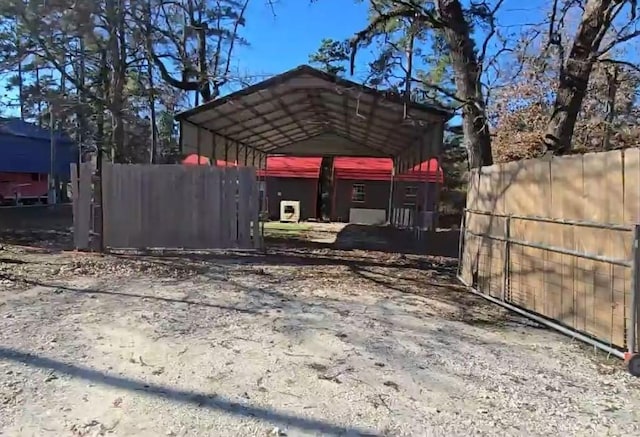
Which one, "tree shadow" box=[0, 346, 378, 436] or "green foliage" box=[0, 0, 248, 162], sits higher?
"green foliage" box=[0, 0, 248, 162]

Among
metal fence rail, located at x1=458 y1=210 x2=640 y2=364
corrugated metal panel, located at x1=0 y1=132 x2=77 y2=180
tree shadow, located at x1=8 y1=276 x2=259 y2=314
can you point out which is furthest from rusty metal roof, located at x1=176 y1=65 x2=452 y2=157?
corrugated metal panel, located at x1=0 y1=132 x2=77 y2=180

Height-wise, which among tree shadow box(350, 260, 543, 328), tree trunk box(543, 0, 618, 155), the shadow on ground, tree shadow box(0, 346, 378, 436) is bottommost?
tree shadow box(0, 346, 378, 436)

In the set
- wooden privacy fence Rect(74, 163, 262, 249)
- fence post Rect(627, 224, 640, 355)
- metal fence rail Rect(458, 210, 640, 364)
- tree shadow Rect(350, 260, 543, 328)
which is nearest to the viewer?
fence post Rect(627, 224, 640, 355)

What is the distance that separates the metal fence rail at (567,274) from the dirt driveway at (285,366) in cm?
25

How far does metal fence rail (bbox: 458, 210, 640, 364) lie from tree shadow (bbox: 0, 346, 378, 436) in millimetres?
2641

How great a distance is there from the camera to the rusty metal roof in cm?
1168

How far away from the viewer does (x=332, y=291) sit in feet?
24.4

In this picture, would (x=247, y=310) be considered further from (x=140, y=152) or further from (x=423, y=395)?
(x=140, y=152)

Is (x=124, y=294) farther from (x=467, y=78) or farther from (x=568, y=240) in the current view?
(x=467, y=78)

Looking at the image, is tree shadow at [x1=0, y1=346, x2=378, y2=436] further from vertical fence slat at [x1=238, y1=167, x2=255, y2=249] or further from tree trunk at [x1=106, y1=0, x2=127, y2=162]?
tree trunk at [x1=106, y1=0, x2=127, y2=162]

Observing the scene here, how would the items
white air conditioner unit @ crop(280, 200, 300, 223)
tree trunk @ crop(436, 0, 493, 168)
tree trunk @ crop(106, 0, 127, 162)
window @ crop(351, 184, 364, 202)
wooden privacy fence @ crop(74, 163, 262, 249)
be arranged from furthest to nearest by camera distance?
window @ crop(351, 184, 364, 202), white air conditioner unit @ crop(280, 200, 300, 223), tree trunk @ crop(106, 0, 127, 162), wooden privacy fence @ crop(74, 163, 262, 249), tree trunk @ crop(436, 0, 493, 168)

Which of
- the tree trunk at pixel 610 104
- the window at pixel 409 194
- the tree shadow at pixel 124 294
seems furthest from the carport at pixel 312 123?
the tree shadow at pixel 124 294

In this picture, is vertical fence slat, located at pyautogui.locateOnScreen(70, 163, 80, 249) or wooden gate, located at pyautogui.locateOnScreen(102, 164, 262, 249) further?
wooden gate, located at pyautogui.locateOnScreen(102, 164, 262, 249)

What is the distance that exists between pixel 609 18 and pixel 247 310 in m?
6.79
